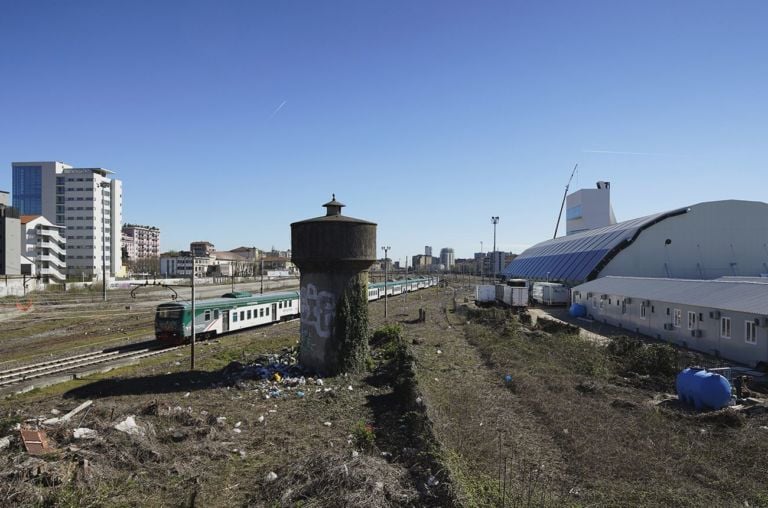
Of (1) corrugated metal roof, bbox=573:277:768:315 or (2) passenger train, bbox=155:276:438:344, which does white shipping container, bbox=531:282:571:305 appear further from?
(2) passenger train, bbox=155:276:438:344

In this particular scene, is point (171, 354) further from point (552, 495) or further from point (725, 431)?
point (725, 431)

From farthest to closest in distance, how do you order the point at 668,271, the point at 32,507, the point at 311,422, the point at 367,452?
the point at 668,271
the point at 311,422
the point at 367,452
the point at 32,507

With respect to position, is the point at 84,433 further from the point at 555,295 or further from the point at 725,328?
the point at 555,295

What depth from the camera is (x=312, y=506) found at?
8680 millimetres

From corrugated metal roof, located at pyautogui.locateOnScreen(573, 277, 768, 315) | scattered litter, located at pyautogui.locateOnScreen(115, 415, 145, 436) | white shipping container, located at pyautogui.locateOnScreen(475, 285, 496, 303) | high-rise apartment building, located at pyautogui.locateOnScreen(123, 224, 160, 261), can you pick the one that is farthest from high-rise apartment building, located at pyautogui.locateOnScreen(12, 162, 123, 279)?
scattered litter, located at pyautogui.locateOnScreen(115, 415, 145, 436)

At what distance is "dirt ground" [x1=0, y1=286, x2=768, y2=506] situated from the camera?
933 centimetres

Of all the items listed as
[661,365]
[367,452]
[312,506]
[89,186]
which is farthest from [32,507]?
[89,186]

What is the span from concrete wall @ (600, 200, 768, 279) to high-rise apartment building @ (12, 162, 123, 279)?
328 feet

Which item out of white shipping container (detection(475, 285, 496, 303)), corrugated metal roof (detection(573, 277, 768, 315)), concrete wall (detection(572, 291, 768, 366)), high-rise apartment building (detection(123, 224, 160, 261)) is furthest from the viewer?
high-rise apartment building (detection(123, 224, 160, 261))

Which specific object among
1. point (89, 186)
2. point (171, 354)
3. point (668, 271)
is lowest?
point (171, 354)

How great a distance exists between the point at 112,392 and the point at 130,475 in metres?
9.39

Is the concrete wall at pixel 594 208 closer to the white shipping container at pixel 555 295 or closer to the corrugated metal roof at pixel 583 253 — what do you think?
the corrugated metal roof at pixel 583 253

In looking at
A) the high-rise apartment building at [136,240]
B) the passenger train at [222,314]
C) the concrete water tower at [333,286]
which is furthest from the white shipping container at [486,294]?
the high-rise apartment building at [136,240]

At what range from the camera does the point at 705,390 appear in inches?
610
